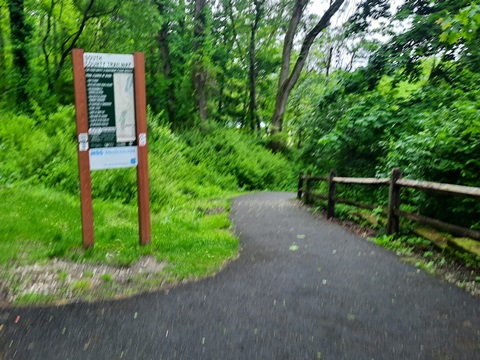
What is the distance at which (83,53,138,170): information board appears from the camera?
215 inches

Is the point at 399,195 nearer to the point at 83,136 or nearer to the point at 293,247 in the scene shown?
the point at 293,247

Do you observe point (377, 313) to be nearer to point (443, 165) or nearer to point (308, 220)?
point (443, 165)

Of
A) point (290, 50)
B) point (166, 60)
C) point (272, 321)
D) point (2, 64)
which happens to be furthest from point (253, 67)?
point (272, 321)

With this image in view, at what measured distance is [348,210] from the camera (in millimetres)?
9734

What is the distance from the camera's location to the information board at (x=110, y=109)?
5.46 m

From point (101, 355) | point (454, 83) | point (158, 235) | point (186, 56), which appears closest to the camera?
point (101, 355)

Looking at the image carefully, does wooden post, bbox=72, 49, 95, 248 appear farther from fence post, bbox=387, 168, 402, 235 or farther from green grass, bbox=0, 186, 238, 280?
fence post, bbox=387, 168, 402, 235

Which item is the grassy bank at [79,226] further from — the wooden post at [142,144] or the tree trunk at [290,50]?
the tree trunk at [290,50]

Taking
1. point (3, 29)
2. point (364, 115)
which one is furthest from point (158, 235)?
point (3, 29)

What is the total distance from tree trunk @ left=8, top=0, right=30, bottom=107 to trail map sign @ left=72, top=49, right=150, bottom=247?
531 inches

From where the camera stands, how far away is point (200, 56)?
25.6 metres

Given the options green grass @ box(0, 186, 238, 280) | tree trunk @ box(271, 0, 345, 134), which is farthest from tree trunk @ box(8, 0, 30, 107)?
tree trunk @ box(271, 0, 345, 134)

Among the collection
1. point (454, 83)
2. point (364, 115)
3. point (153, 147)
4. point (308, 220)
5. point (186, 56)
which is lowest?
point (308, 220)

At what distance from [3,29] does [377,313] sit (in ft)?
76.9
